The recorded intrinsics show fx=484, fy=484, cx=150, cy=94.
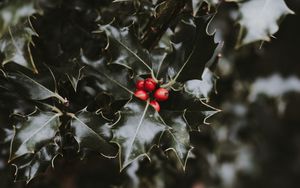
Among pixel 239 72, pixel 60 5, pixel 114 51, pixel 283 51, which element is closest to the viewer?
pixel 114 51

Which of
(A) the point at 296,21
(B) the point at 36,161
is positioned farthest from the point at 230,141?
(B) the point at 36,161

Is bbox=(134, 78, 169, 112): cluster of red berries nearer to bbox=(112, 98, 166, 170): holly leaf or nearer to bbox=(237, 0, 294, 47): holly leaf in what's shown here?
bbox=(112, 98, 166, 170): holly leaf

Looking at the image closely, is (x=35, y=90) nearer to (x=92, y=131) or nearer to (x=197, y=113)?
(x=92, y=131)

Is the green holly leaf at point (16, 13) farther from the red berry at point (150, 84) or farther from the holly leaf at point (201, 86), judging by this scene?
the holly leaf at point (201, 86)

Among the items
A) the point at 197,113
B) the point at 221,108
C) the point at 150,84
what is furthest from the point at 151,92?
the point at 221,108

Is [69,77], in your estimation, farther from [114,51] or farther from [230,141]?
[230,141]

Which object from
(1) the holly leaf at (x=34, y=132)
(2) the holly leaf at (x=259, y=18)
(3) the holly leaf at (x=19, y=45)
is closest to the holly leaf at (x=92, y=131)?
(1) the holly leaf at (x=34, y=132)
